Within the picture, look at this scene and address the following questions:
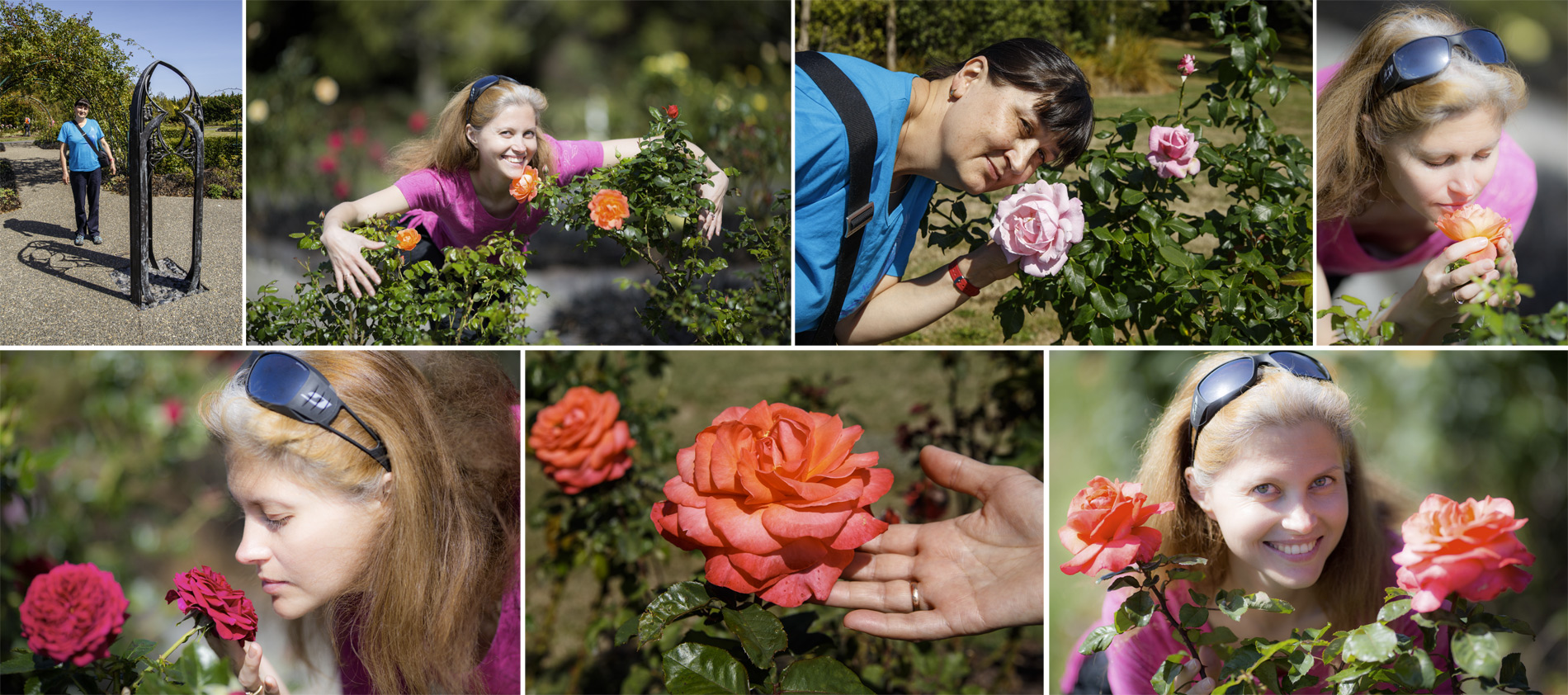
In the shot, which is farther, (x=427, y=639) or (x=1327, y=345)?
(x=1327, y=345)

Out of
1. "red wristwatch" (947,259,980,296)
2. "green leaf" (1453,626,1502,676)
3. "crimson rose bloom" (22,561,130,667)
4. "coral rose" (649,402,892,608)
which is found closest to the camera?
"green leaf" (1453,626,1502,676)

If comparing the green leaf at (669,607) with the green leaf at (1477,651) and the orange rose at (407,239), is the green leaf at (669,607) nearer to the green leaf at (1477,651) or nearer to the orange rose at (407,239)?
the orange rose at (407,239)

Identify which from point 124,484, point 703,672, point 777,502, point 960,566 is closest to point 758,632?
point 703,672

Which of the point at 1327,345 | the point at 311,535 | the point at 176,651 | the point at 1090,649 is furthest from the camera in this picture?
the point at 1327,345

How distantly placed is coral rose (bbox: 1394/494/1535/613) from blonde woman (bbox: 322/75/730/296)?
2.07m

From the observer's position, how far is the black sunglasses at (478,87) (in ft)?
7.20

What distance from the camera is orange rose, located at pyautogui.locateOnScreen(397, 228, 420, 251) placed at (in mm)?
2244

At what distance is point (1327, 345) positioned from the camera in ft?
7.73

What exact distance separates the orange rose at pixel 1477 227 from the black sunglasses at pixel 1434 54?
0.38 meters

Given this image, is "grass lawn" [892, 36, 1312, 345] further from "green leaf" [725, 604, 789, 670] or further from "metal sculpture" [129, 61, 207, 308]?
"metal sculpture" [129, 61, 207, 308]

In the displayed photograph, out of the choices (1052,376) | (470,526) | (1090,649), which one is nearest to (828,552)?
(1090,649)

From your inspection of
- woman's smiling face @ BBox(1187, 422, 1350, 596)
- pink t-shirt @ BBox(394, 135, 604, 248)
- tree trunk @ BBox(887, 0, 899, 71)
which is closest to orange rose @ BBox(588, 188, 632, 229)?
pink t-shirt @ BBox(394, 135, 604, 248)

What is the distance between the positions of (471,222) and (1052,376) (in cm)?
160

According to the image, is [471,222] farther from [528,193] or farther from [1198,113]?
[1198,113]
